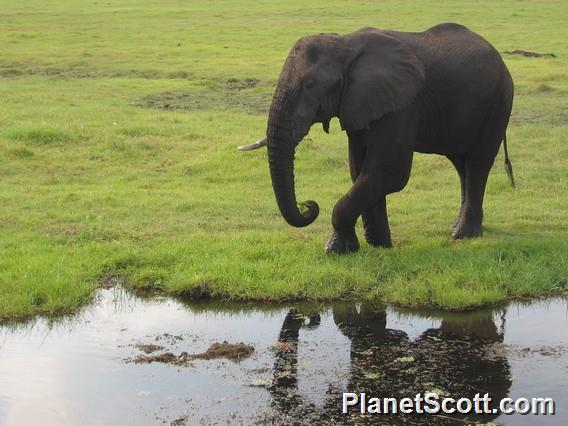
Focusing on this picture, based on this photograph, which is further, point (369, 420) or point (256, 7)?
point (256, 7)

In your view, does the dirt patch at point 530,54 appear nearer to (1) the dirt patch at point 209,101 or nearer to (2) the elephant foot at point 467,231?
(1) the dirt patch at point 209,101

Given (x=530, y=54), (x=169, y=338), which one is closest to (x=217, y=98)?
(x=530, y=54)

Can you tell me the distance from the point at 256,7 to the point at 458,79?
41759 millimetres

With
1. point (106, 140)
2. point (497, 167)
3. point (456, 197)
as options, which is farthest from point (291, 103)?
point (106, 140)

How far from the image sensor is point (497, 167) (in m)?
14.6

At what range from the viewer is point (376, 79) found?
31.2 feet

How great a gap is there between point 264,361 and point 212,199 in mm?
5539

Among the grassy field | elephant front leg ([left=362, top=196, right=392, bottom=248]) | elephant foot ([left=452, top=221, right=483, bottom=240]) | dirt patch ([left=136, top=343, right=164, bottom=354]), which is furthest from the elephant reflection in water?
elephant foot ([left=452, top=221, right=483, bottom=240])

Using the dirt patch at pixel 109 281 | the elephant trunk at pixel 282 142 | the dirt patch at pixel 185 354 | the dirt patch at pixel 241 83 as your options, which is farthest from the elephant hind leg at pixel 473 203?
the dirt patch at pixel 241 83

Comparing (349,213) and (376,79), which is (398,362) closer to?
(349,213)

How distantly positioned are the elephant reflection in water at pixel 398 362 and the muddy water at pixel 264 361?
13mm

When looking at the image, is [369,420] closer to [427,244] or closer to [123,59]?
[427,244]

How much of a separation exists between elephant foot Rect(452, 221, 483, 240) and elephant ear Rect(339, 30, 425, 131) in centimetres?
174

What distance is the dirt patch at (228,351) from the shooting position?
7.54 metres
